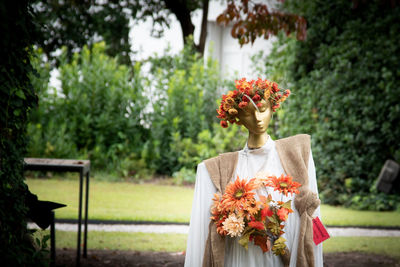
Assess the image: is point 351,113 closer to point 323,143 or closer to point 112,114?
point 323,143

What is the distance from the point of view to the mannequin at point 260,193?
279cm

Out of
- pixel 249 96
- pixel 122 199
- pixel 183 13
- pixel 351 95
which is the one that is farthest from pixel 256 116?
pixel 183 13

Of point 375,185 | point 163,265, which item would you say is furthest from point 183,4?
point 163,265

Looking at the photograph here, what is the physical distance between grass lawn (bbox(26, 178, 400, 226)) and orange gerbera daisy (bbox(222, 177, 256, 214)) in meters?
4.06

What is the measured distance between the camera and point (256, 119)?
9.34 ft

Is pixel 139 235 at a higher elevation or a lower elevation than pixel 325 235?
lower

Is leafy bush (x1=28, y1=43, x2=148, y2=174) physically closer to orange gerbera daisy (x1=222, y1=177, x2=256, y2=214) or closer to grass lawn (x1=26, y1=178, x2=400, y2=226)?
grass lawn (x1=26, y1=178, x2=400, y2=226)

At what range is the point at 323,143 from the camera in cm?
769

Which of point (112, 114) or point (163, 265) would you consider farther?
point (112, 114)

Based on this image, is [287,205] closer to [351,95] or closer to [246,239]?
[246,239]

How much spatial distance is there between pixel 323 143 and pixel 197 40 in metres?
8.38

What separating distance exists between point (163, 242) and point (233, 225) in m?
3.07


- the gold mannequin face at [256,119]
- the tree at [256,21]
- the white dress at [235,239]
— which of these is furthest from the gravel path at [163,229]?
the gold mannequin face at [256,119]

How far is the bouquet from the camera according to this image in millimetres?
2668
